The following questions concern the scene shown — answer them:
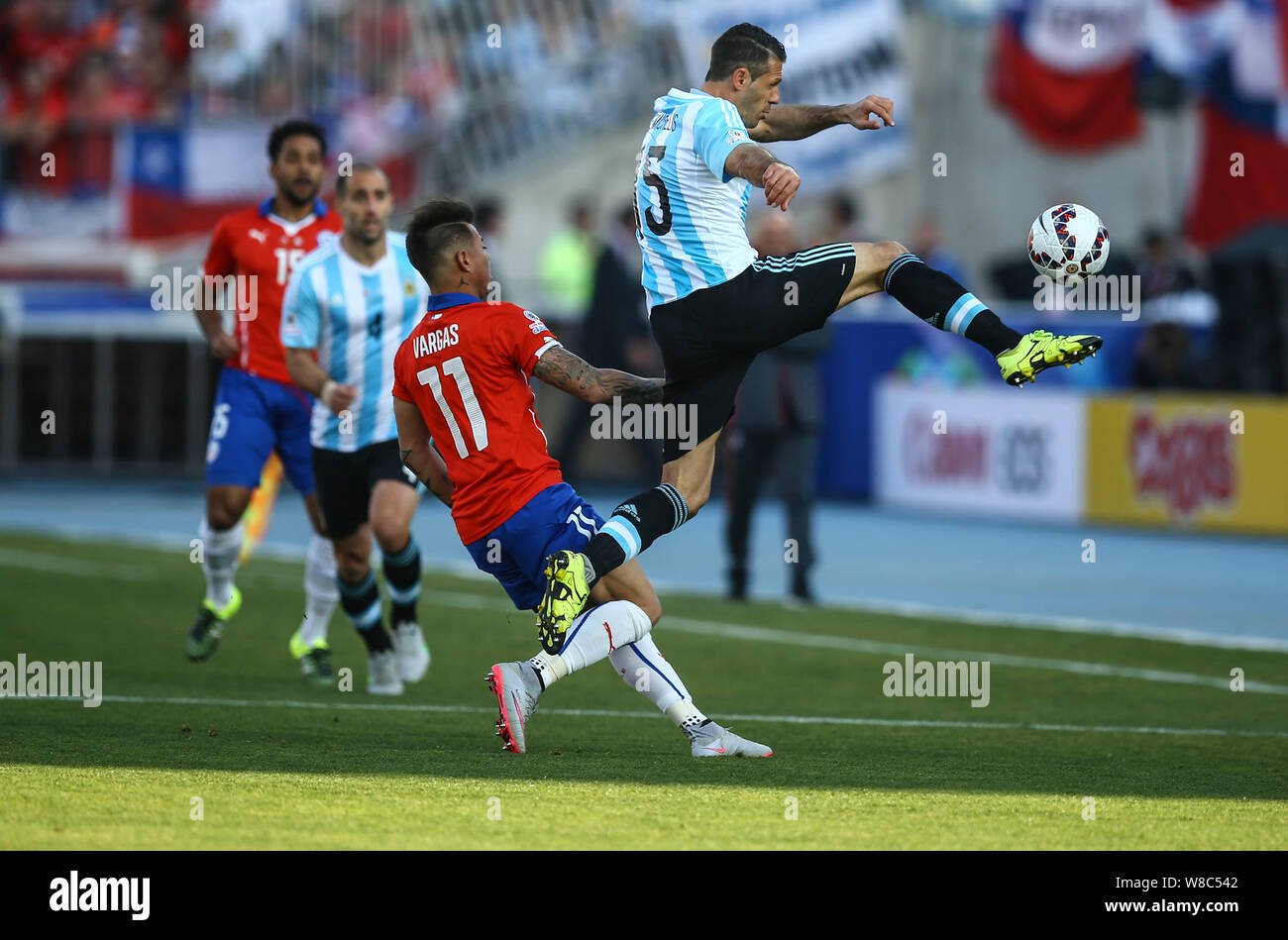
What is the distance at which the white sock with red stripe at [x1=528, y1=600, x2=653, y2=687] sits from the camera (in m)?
7.23

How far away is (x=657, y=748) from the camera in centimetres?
779

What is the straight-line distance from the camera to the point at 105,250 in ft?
87.5

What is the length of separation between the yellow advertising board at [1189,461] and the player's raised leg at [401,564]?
8.74m

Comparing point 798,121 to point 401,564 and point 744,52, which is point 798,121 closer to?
point 744,52

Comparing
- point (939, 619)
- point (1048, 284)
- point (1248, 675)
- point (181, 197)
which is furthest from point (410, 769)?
point (181, 197)

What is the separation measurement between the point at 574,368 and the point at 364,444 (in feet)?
8.62

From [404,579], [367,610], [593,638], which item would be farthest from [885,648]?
[593,638]

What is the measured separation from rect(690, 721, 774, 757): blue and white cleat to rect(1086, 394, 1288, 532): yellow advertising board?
10097 millimetres

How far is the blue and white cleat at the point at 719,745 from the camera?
24.5 feet

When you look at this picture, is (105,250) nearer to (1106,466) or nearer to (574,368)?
(1106,466)

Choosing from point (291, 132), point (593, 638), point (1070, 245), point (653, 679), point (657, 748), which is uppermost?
point (291, 132)

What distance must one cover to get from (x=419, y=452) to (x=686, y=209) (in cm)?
131

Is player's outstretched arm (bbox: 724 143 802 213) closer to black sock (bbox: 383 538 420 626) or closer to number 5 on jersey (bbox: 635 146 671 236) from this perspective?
number 5 on jersey (bbox: 635 146 671 236)

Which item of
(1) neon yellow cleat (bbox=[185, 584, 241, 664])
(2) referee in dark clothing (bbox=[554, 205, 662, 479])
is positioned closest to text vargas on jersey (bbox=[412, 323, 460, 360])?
(1) neon yellow cleat (bbox=[185, 584, 241, 664])
